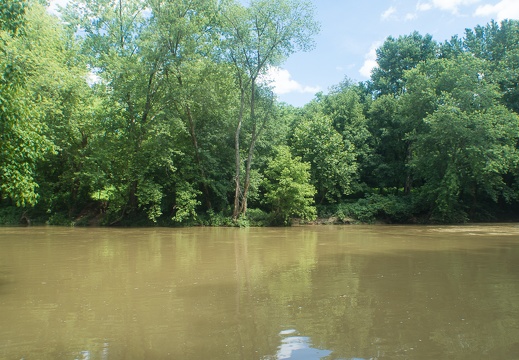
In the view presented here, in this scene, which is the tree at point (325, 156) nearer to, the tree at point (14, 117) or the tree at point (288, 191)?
the tree at point (288, 191)

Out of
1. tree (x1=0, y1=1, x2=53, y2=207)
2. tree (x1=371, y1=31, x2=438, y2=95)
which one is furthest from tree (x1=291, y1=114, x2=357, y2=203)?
tree (x1=0, y1=1, x2=53, y2=207)

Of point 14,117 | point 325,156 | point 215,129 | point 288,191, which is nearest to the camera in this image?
point 14,117

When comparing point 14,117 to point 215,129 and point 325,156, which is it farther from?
point 325,156

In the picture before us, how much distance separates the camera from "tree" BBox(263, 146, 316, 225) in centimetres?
2627

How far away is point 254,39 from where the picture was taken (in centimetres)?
2650

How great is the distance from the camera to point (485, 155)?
27.6 meters

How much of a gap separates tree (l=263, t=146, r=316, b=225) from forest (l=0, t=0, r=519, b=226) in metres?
0.10

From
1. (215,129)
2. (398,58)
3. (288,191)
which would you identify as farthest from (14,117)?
(398,58)

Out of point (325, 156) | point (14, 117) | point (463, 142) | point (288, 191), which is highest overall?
point (463, 142)

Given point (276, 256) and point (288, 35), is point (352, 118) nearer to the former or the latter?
point (288, 35)

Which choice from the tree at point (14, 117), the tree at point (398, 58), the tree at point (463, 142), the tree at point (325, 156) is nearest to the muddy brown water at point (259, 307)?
the tree at point (14, 117)

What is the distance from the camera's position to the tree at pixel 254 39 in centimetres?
2575

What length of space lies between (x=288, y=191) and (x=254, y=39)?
34.0 ft

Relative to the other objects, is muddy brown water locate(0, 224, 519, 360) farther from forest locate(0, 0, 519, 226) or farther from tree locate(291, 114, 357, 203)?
tree locate(291, 114, 357, 203)
